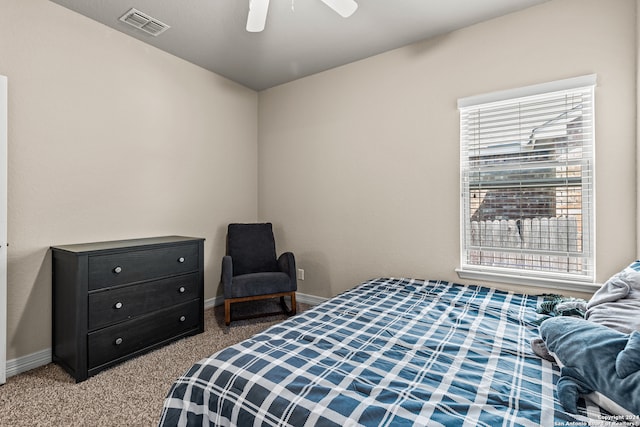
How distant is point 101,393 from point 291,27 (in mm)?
2904

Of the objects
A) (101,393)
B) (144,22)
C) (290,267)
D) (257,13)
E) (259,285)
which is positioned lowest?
(101,393)

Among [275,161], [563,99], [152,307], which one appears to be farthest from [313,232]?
[563,99]

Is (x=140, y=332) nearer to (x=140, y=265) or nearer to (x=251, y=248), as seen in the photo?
(x=140, y=265)

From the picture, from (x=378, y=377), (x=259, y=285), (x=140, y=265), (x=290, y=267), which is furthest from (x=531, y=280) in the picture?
(x=140, y=265)

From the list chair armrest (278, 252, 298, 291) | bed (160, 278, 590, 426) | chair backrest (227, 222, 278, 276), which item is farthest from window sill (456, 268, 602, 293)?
chair backrest (227, 222, 278, 276)

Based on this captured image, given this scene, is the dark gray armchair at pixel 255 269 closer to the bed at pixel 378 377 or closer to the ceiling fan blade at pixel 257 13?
the bed at pixel 378 377

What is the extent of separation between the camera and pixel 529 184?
240cm

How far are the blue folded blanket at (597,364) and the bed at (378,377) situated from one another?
6 cm

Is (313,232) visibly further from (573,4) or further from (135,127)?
(573,4)

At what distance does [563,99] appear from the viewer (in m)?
2.26

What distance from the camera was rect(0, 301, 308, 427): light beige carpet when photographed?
167cm

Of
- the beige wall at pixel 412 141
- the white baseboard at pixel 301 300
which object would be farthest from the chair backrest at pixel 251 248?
the white baseboard at pixel 301 300

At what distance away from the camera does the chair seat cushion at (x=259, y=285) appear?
2.90 m

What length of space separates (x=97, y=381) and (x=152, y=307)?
565mm
